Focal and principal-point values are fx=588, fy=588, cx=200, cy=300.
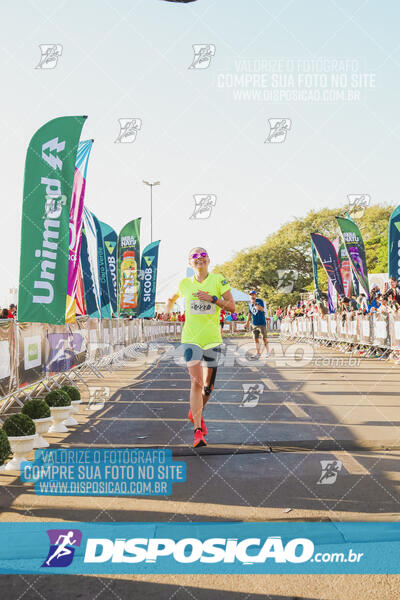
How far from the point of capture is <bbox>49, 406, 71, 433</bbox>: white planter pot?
7.48 meters

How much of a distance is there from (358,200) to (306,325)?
711 cm

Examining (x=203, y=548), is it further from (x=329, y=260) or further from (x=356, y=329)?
(x=329, y=260)

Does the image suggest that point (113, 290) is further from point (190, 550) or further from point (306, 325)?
point (190, 550)

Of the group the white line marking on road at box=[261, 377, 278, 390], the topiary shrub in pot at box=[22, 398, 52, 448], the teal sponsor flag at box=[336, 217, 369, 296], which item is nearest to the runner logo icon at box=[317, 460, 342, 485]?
the topiary shrub in pot at box=[22, 398, 52, 448]

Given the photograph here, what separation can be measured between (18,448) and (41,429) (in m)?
1.11

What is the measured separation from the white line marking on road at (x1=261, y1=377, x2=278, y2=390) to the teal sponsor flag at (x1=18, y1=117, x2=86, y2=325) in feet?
15.0

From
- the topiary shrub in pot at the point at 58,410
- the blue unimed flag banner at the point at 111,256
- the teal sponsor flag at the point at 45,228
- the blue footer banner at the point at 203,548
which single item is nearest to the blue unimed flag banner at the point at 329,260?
the blue unimed flag banner at the point at 111,256

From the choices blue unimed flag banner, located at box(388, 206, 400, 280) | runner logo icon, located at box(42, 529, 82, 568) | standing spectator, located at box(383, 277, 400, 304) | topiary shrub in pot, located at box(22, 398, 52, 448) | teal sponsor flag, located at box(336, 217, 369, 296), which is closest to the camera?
runner logo icon, located at box(42, 529, 82, 568)

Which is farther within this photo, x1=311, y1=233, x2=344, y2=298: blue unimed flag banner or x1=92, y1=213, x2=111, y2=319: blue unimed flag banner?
x1=311, y1=233, x2=344, y2=298: blue unimed flag banner

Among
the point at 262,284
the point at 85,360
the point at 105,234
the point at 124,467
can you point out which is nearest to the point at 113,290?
the point at 105,234

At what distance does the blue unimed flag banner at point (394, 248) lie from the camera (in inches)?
694

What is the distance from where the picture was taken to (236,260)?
73.8 metres

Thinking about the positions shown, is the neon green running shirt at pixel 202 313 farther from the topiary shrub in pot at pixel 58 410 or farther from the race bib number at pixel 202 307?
the topiary shrub in pot at pixel 58 410

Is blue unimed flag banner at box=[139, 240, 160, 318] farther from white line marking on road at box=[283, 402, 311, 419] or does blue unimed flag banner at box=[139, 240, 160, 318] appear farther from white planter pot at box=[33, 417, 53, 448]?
white planter pot at box=[33, 417, 53, 448]
